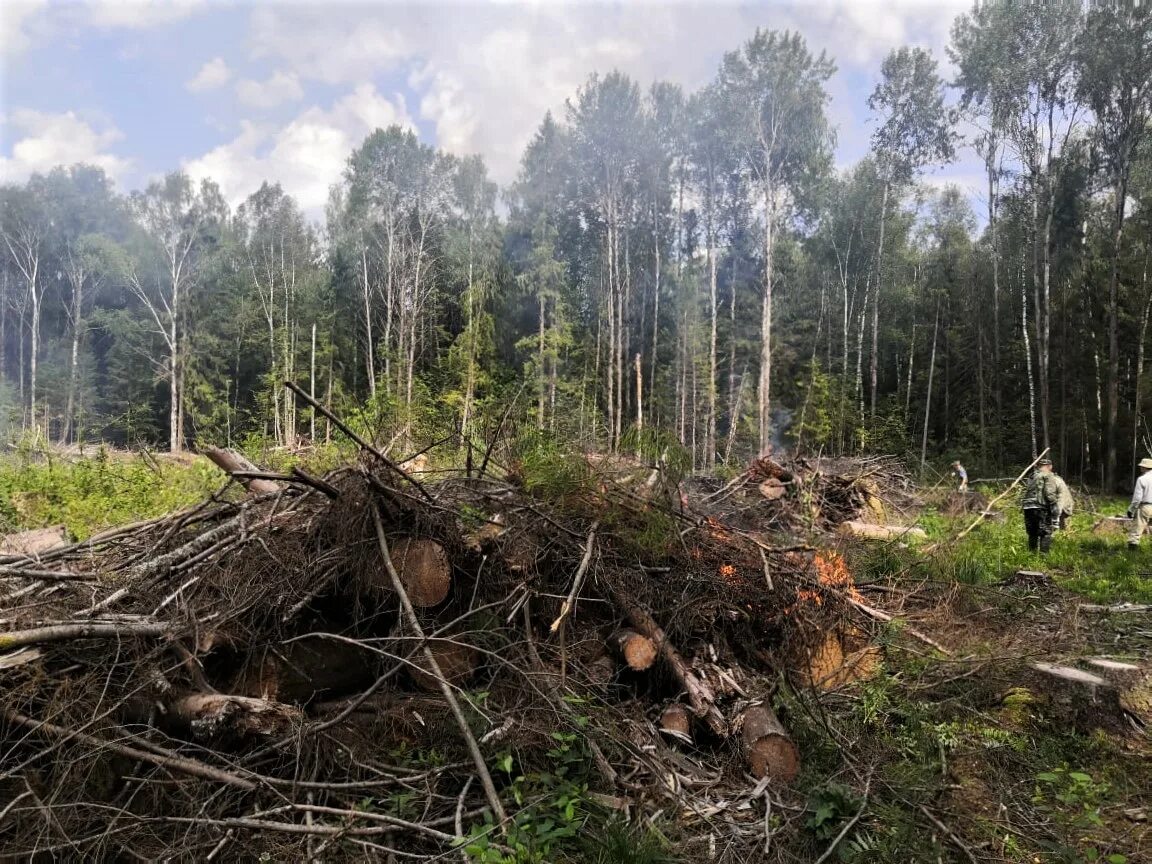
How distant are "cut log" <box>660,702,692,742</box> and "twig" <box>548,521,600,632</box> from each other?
766mm

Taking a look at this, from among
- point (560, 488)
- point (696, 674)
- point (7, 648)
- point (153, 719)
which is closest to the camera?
point (7, 648)

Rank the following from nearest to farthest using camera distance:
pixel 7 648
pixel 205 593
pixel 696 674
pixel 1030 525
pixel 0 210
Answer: pixel 7 648, pixel 205 593, pixel 696 674, pixel 1030 525, pixel 0 210

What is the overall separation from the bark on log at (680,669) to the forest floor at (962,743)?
0.45m

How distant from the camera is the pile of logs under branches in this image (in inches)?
108

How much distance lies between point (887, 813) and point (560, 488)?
2.41 m

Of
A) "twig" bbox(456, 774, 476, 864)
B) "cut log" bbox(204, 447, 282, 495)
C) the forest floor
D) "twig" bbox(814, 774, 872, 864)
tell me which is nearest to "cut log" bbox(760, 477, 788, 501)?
the forest floor

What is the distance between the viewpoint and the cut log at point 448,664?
11.2 ft

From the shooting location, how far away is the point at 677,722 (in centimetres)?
360

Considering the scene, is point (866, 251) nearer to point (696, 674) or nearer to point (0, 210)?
point (696, 674)

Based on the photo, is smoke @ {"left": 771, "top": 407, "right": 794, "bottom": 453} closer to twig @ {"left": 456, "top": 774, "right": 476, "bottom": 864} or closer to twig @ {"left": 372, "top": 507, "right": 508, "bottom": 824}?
twig @ {"left": 372, "top": 507, "right": 508, "bottom": 824}

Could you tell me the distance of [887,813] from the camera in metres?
2.90

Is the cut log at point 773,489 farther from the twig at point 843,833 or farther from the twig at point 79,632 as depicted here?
the twig at point 79,632

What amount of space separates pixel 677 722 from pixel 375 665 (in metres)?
1.69

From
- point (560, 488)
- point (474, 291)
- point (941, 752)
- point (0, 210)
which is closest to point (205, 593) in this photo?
point (560, 488)
